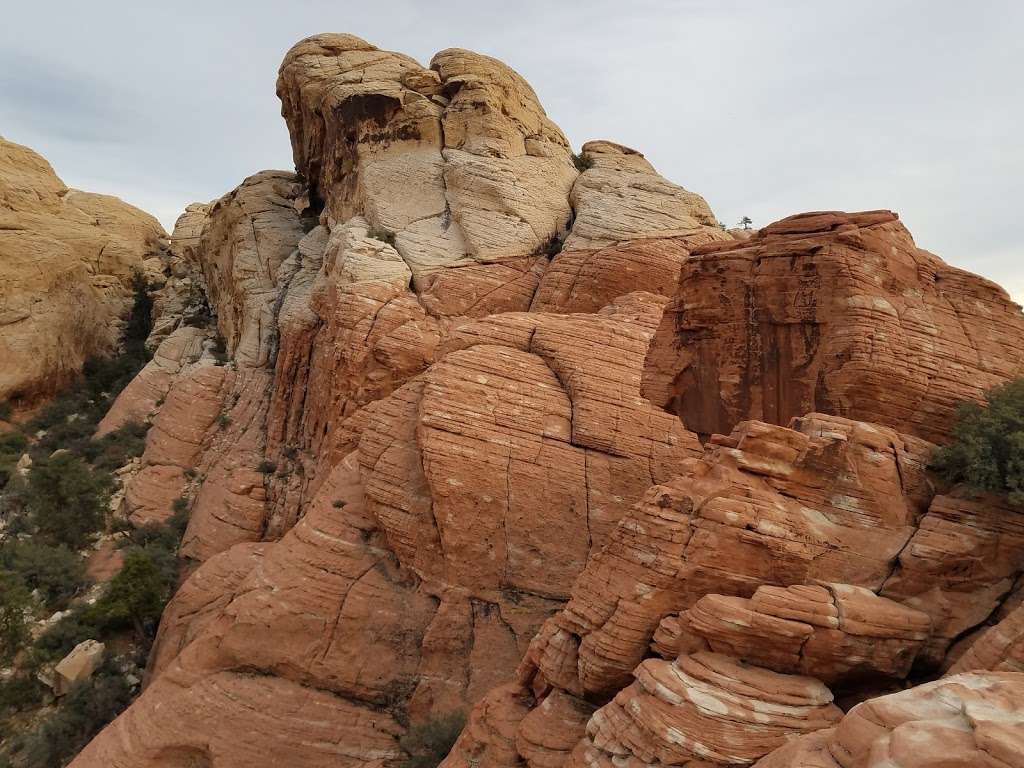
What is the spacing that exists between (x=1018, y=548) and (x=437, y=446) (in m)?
13.1

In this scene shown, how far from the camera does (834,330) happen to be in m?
13.0

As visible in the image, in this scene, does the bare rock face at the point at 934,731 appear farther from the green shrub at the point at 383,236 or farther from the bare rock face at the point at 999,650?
the green shrub at the point at 383,236

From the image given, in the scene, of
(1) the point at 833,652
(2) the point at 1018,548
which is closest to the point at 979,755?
(1) the point at 833,652

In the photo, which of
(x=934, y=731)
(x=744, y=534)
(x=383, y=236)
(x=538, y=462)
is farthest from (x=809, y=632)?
(x=383, y=236)

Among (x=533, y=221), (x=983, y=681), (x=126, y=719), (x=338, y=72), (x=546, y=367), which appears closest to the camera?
(x=983, y=681)

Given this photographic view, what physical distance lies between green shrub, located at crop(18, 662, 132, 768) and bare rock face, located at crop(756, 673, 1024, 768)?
21.2 m

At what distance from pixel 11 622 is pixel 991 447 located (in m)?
28.2

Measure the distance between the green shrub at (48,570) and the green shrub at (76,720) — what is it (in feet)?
16.8

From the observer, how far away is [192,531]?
87.6 ft

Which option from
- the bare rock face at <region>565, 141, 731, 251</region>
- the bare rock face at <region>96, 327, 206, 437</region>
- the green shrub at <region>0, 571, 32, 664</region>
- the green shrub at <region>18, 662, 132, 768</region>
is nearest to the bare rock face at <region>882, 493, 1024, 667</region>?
the bare rock face at <region>565, 141, 731, 251</region>

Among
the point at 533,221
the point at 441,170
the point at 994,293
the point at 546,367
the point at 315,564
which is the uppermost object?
the point at 441,170

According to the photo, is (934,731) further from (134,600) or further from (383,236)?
(383,236)

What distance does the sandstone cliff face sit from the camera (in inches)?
384

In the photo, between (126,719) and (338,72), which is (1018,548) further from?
(338,72)
